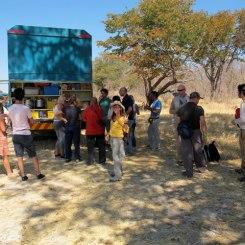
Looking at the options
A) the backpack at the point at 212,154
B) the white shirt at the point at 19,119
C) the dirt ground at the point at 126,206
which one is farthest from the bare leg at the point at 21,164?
the backpack at the point at 212,154

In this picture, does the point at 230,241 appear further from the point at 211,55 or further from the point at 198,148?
the point at 211,55

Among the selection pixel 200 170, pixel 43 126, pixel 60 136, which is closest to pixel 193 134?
pixel 200 170

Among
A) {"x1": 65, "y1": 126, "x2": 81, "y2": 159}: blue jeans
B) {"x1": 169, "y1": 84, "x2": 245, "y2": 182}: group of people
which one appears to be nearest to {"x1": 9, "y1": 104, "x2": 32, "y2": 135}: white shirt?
{"x1": 65, "y1": 126, "x2": 81, "y2": 159}: blue jeans

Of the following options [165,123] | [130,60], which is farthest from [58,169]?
[130,60]

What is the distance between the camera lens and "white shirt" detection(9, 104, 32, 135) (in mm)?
9250

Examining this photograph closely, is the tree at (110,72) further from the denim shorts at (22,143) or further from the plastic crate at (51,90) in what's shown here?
the denim shorts at (22,143)

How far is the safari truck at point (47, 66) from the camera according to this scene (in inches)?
534

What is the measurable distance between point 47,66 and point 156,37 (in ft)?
41.4

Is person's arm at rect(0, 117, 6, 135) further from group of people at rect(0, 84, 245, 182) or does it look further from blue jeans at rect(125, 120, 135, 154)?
blue jeans at rect(125, 120, 135, 154)

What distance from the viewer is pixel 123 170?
1005 cm

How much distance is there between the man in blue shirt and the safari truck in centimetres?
260

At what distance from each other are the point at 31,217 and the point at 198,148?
3896mm

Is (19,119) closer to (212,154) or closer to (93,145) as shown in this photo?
(93,145)

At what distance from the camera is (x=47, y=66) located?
14.1 meters
